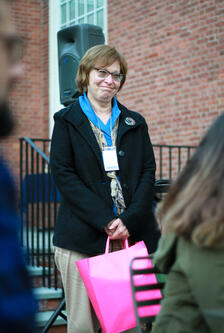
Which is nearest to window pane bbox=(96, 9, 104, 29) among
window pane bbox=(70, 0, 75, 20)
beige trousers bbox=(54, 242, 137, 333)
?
window pane bbox=(70, 0, 75, 20)

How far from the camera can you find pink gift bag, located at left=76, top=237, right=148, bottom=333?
2531 mm

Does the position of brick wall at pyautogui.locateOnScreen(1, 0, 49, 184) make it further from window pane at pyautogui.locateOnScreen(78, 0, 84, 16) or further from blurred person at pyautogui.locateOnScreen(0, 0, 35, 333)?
blurred person at pyautogui.locateOnScreen(0, 0, 35, 333)

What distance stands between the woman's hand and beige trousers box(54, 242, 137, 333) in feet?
0.39

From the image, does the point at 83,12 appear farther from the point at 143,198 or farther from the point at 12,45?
the point at 12,45

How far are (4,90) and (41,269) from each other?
512cm

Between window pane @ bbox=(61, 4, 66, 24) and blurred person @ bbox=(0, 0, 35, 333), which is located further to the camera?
window pane @ bbox=(61, 4, 66, 24)

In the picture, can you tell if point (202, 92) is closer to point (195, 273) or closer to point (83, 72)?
point (83, 72)

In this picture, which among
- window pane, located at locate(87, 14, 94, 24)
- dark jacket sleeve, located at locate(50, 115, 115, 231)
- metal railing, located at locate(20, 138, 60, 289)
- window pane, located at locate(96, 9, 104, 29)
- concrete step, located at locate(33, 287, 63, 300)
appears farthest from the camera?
window pane, located at locate(87, 14, 94, 24)

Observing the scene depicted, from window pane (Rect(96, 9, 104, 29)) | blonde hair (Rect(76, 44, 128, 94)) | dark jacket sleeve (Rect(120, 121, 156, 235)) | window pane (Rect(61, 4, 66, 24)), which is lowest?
dark jacket sleeve (Rect(120, 121, 156, 235))

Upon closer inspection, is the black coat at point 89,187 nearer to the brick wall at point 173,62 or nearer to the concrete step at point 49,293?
the concrete step at point 49,293

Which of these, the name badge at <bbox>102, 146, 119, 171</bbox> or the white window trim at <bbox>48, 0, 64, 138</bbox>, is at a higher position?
the white window trim at <bbox>48, 0, 64, 138</bbox>

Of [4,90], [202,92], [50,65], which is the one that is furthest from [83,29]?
[50,65]

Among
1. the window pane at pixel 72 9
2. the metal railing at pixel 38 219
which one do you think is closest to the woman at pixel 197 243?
the metal railing at pixel 38 219

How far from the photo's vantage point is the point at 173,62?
7457 mm
